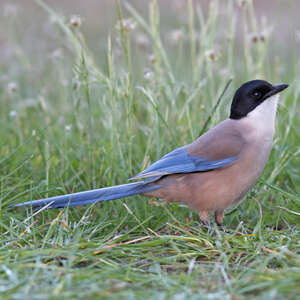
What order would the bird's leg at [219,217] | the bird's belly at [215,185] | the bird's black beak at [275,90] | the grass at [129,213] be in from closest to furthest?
1. the grass at [129,213]
2. the bird's belly at [215,185]
3. the bird's black beak at [275,90]
4. the bird's leg at [219,217]

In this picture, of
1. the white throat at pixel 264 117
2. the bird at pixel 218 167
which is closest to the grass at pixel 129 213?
the bird at pixel 218 167

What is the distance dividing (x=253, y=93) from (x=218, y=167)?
0.59 metres

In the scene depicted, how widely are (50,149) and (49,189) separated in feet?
2.83

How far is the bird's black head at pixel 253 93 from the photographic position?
381cm

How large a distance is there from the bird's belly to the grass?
17 centimetres

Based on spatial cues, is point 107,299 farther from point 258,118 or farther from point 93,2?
point 93,2

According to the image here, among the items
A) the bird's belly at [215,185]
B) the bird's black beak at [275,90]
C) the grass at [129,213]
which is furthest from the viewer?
Result: the bird's black beak at [275,90]

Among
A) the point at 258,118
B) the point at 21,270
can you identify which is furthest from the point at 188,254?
the point at 258,118

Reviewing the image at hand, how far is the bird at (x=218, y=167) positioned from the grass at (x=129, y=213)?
0.47 feet

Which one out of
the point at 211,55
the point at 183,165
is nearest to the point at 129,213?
the point at 183,165

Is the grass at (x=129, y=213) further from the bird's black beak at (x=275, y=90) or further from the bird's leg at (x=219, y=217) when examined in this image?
the bird's black beak at (x=275, y=90)

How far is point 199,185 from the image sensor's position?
12.5 feet

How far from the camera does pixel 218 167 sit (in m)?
3.75

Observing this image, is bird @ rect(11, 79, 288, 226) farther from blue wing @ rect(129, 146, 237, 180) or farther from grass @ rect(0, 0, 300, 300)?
grass @ rect(0, 0, 300, 300)
